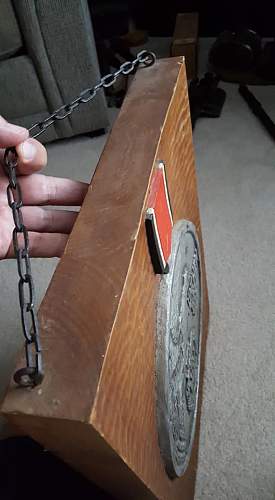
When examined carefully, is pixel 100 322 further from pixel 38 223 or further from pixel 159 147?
pixel 38 223

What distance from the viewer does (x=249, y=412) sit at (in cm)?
104

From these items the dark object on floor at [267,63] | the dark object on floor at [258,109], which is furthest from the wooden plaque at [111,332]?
the dark object on floor at [267,63]

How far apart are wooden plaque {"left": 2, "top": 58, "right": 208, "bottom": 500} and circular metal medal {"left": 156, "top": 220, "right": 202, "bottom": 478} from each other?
0.05 feet

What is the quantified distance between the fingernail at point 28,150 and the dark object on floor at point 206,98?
113cm

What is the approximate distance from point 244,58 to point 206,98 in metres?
0.24

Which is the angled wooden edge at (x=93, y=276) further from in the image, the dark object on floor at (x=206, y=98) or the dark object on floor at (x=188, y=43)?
the dark object on floor at (x=188, y=43)

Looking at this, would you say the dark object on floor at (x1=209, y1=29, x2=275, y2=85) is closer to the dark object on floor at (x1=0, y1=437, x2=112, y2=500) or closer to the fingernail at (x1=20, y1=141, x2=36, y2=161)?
the fingernail at (x1=20, y1=141, x2=36, y2=161)

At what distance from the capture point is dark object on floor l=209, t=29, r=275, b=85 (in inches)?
71.0

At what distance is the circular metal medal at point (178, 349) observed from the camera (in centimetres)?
58

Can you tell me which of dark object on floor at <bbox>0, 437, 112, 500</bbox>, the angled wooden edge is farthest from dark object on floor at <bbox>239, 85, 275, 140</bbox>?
dark object on floor at <bbox>0, 437, 112, 500</bbox>

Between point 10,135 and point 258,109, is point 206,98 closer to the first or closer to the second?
point 258,109

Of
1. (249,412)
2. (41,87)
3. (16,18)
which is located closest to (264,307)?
(249,412)

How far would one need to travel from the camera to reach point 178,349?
2.17ft

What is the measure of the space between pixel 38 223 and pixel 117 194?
0.29 m
